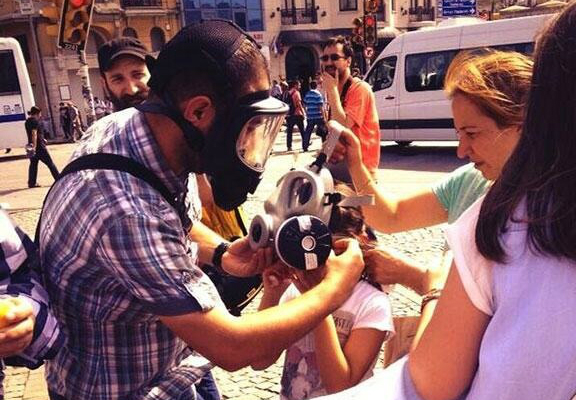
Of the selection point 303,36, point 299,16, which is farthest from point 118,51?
point 299,16

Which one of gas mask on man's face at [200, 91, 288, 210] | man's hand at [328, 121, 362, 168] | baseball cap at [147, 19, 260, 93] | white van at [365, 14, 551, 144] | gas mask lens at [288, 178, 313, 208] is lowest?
white van at [365, 14, 551, 144]

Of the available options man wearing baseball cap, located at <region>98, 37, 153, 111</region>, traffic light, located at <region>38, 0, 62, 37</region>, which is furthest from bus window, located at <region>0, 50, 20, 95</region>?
man wearing baseball cap, located at <region>98, 37, 153, 111</region>

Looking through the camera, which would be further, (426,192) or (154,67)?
(426,192)

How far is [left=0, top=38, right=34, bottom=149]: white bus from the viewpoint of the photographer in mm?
15656

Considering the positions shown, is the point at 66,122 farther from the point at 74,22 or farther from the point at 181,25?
the point at 74,22

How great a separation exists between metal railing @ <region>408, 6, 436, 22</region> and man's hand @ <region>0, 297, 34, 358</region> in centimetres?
3781

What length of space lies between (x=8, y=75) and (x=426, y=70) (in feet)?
37.3

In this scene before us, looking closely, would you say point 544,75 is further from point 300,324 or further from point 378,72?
point 378,72

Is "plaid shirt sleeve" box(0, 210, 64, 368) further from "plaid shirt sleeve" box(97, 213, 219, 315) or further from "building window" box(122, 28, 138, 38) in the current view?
"building window" box(122, 28, 138, 38)

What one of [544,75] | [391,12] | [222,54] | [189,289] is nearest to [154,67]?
[222,54]

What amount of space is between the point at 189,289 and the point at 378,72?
457 inches

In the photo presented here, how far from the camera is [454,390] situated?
3.14ft

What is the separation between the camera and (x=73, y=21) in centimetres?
790

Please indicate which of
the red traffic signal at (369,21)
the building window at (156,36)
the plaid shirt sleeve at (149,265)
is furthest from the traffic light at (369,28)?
the building window at (156,36)
